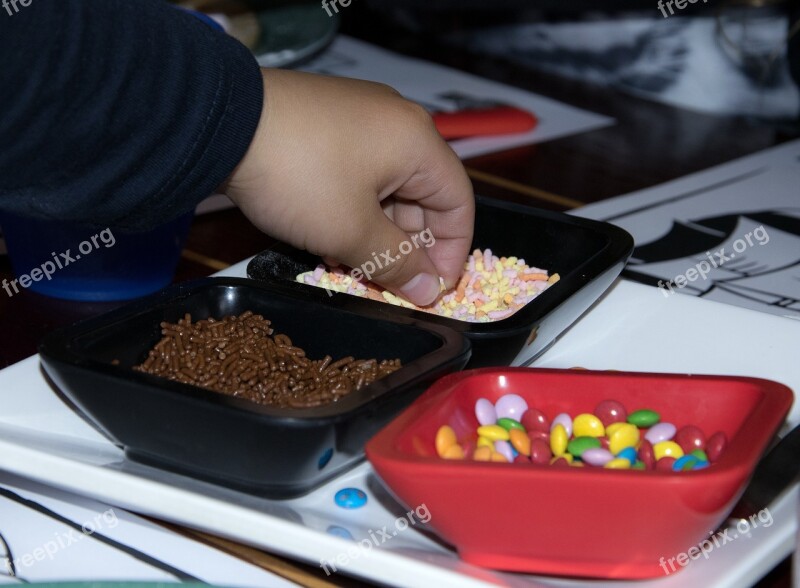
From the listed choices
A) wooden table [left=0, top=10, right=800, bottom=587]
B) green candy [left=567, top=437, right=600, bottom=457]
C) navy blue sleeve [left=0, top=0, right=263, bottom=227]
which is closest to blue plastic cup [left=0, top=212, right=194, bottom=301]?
wooden table [left=0, top=10, right=800, bottom=587]

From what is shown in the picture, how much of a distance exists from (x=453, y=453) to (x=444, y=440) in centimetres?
1

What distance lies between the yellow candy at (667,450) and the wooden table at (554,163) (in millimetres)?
261

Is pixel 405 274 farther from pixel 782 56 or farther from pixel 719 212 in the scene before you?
pixel 782 56

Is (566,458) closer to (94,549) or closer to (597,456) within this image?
(597,456)

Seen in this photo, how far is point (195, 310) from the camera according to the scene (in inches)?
32.1

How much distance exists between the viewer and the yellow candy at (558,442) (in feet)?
2.17

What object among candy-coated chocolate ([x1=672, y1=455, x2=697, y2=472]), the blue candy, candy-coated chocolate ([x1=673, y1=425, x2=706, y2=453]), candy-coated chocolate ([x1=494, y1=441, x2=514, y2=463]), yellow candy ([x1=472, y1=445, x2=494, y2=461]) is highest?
candy-coated chocolate ([x1=672, y1=455, x2=697, y2=472])

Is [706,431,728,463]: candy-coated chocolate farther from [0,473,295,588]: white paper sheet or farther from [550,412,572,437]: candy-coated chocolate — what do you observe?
[0,473,295,588]: white paper sheet

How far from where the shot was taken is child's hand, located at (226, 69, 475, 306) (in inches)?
29.8

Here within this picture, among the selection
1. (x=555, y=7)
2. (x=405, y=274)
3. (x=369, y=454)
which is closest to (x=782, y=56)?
(x=555, y=7)

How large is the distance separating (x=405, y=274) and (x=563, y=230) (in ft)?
0.65

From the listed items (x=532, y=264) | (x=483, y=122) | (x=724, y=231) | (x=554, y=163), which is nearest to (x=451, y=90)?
(x=483, y=122)

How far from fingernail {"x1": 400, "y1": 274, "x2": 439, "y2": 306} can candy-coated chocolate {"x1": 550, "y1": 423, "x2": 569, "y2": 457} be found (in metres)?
0.23

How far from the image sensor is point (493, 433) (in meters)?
0.66
